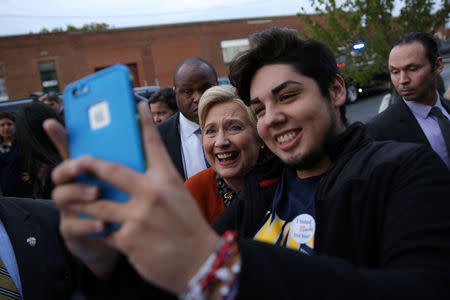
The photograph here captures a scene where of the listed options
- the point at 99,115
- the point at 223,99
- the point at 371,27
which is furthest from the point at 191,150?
the point at 371,27

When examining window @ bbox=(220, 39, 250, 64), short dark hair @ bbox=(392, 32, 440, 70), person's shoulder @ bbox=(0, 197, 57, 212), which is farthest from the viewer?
window @ bbox=(220, 39, 250, 64)

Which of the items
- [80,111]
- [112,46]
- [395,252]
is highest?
[112,46]

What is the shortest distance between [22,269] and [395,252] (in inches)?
64.4

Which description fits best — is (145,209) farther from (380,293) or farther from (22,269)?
(22,269)

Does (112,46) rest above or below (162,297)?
above

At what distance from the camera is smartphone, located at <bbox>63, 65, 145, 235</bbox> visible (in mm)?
733

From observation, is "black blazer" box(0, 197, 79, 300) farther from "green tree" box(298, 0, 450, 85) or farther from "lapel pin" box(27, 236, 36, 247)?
"green tree" box(298, 0, 450, 85)

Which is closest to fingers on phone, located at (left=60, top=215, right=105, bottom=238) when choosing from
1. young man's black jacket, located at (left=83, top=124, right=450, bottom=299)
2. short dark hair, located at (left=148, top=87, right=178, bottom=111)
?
young man's black jacket, located at (left=83, top=124, right=450, bottom=299)

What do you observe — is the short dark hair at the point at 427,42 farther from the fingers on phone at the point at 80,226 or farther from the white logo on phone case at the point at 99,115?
the fingers on phone at the point at 80,226

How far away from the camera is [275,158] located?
183 cm

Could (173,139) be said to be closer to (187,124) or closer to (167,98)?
(187,124)

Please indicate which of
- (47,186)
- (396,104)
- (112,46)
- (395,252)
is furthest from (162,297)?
(112,46)

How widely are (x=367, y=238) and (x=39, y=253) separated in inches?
59.9

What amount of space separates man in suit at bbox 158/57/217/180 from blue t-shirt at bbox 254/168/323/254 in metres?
1.79
